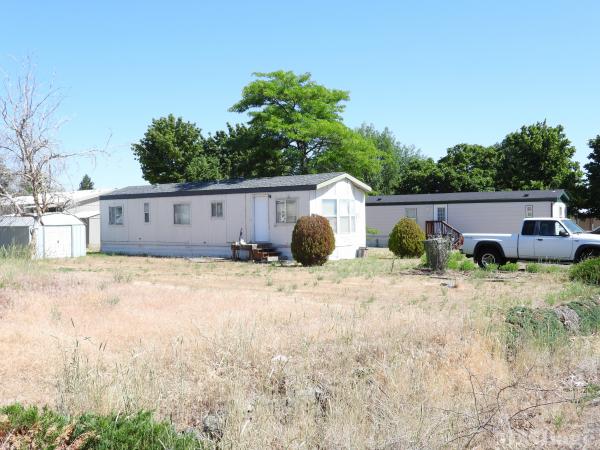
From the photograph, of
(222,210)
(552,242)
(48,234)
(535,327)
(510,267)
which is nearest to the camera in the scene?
(535,327)

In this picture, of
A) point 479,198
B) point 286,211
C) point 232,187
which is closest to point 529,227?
point 286,211

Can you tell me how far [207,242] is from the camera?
2736 cm

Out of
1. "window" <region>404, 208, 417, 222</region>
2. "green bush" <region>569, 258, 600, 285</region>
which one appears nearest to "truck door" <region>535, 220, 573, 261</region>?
"green bush" <region>569, 258, 600, 285</region>

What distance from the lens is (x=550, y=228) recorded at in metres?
18.1

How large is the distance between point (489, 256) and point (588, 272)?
18.4ft

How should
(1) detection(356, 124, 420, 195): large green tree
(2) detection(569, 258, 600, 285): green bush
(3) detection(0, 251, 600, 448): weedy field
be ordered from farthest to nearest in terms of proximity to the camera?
(1) detection(356, 124, 420, 195): large green tree
(2) detection(569, 258, 600, 285): green bush
(3) detection(0, 251, 600, 448): weedy field

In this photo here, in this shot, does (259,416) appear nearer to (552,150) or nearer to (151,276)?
(151,276)

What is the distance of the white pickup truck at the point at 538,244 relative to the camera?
17531 mm

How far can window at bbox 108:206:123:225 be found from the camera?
30859 millimetres

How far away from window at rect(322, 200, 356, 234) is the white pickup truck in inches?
283

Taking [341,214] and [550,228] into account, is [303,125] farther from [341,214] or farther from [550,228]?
[550,228]

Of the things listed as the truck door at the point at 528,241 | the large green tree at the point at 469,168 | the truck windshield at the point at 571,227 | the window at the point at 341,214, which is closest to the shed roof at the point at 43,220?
the window at the point at 341,214

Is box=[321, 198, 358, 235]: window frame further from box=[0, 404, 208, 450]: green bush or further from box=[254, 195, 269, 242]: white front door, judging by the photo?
box=[0, 404, 208, 450]: green bush

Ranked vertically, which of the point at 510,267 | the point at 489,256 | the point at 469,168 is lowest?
the point at 510,267
